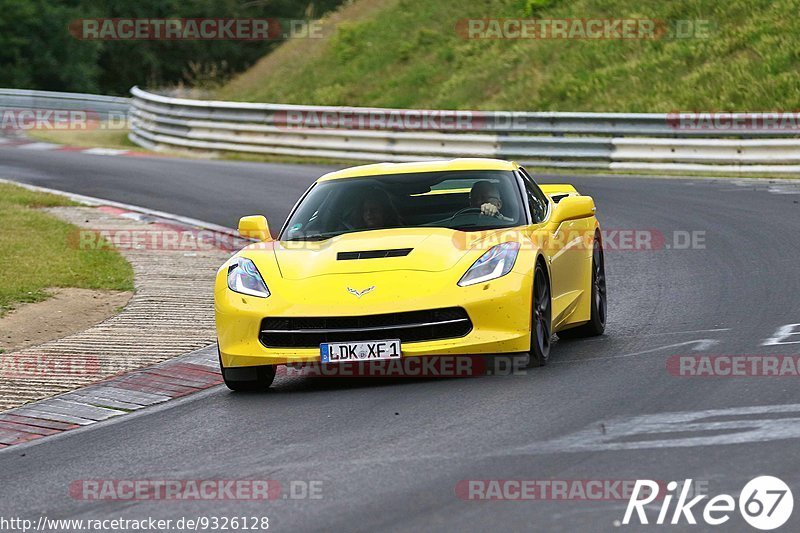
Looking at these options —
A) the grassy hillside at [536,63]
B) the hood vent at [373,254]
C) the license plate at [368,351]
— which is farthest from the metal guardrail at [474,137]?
the license plate at [368,351]

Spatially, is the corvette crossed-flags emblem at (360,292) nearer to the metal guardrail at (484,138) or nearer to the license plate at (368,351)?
the license plate at (368,351)

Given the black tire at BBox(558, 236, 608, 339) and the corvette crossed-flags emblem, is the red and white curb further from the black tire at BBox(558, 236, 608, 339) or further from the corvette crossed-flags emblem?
the black tire at BBox(558, 236, 608, 339)

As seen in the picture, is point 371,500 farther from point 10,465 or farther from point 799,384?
point 799,384

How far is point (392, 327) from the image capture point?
8516 mm

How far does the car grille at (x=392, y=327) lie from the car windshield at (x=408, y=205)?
112cm

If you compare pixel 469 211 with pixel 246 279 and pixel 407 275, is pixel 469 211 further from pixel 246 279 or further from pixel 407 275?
pixel 246 279

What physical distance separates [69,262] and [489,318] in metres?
7.10

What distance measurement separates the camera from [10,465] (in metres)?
7.52

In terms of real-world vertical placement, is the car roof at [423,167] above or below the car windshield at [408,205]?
above

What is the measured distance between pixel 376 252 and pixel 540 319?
1100 mm

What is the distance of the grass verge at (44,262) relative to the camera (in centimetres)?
1310

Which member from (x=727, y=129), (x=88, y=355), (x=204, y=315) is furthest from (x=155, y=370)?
(x=727, y=129)

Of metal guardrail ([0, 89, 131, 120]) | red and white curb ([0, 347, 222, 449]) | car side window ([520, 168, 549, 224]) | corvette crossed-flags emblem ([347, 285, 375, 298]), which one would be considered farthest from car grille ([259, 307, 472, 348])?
metal guardrail ([0, 89, 131, 120])

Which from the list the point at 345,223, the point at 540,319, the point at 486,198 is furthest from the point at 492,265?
the point at 345,223
